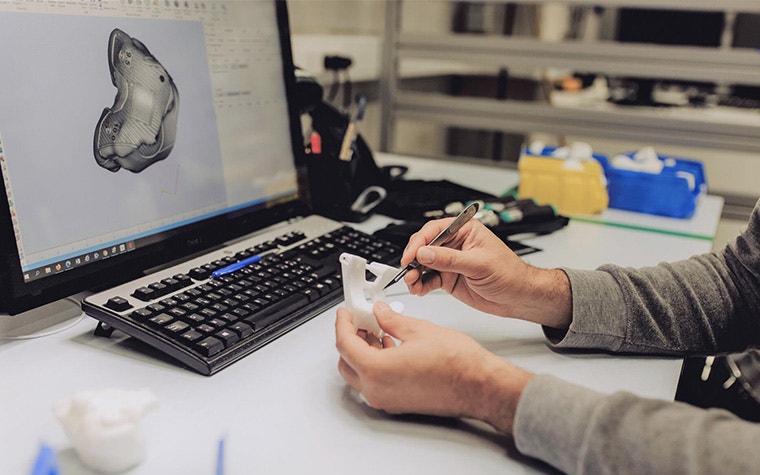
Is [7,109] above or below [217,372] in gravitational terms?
above

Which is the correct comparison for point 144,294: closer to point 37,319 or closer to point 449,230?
point 37,319

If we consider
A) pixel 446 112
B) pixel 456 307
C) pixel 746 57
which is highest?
pixel 746 57

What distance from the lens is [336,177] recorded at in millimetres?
1139

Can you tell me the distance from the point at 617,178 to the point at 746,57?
0.54 meters

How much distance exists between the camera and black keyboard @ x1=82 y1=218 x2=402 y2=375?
0.61 m

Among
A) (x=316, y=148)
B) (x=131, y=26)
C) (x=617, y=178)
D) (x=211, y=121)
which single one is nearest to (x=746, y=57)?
(x=617, y=178)

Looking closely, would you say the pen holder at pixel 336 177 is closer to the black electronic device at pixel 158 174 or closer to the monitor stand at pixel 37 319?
the black electronic device at pixel 158 174

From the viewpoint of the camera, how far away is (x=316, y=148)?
3.89ft

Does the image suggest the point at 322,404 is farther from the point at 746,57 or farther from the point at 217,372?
the point at 746,57

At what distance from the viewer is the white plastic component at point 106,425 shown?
0.45 m

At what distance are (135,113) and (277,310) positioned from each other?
0.32 metres

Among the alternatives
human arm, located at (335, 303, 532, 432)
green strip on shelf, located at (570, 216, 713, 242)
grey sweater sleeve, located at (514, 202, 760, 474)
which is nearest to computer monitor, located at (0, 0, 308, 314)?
human arm, located at (335, 303, 532, 432)

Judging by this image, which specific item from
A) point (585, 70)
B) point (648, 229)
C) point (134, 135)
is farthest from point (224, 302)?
point (585, 70)

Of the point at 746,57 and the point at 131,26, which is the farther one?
the point at 746,57
